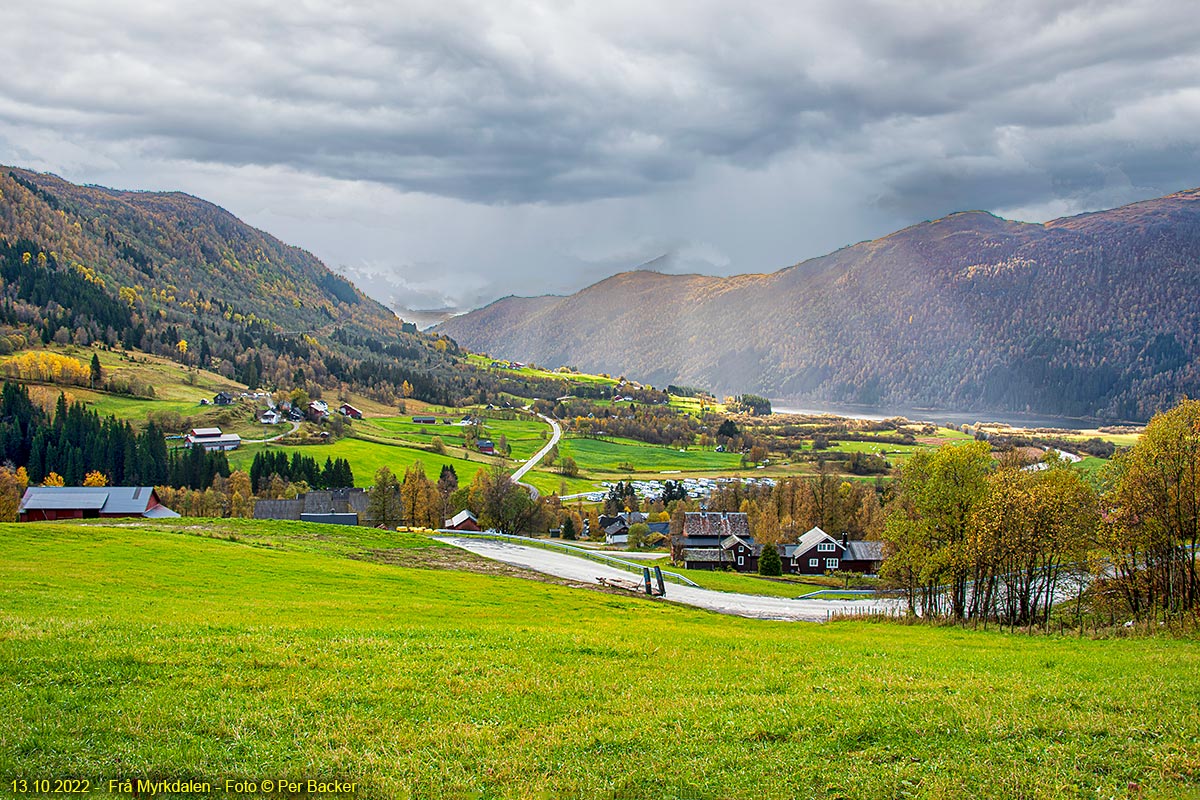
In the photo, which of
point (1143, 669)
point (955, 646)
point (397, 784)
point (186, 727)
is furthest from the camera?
point (955, 646)

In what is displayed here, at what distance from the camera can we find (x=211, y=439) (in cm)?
13375

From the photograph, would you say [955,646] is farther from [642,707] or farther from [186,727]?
[186,727]

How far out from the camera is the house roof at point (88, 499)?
71688 millimetres

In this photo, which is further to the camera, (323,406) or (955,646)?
(323,406)

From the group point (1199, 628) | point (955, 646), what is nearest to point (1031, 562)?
point (1199, 628)

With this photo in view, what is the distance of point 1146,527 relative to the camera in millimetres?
31969

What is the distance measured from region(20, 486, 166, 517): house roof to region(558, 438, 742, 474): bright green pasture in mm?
89877

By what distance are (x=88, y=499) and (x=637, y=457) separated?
12058 cm

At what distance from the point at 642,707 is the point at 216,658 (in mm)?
9246

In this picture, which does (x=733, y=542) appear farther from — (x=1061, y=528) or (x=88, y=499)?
(x=88, y=499)

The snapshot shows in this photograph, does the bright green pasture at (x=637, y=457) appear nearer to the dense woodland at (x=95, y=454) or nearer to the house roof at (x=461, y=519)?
the house roof at (x=461, y=519)

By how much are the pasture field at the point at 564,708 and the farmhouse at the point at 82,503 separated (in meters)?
58.1

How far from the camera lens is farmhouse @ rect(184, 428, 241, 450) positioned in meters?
131

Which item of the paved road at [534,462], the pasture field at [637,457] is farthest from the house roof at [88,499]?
the pasture field at [637,457]
